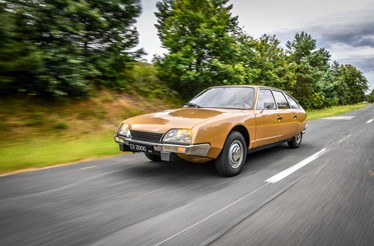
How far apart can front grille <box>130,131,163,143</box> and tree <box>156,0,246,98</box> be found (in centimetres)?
848

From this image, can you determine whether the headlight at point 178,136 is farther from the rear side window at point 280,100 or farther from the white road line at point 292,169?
the rear side window at point 280,100

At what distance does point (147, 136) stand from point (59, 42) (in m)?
6.19

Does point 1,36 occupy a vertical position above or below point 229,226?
above

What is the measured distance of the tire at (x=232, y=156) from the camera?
4.42 metres

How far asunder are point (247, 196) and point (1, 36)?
688 cm

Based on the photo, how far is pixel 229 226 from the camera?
2.84 m

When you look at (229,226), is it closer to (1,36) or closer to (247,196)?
(247,196)

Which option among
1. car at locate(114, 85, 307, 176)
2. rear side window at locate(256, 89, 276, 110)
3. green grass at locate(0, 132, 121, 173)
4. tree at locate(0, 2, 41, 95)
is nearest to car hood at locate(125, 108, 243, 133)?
car at locate(114, 85, 307, 176)

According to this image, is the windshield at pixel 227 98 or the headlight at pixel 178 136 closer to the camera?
the headlight at pixel 178 136

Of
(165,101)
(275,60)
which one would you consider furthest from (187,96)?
(275,60)

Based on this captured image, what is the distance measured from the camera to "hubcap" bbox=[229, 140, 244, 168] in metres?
4.57

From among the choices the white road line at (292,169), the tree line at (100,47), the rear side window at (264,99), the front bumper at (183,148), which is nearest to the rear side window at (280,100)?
the rear side window at (264,99)

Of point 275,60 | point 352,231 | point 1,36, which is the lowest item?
point 352,231

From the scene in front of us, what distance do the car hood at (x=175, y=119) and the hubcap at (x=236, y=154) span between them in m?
0.48
